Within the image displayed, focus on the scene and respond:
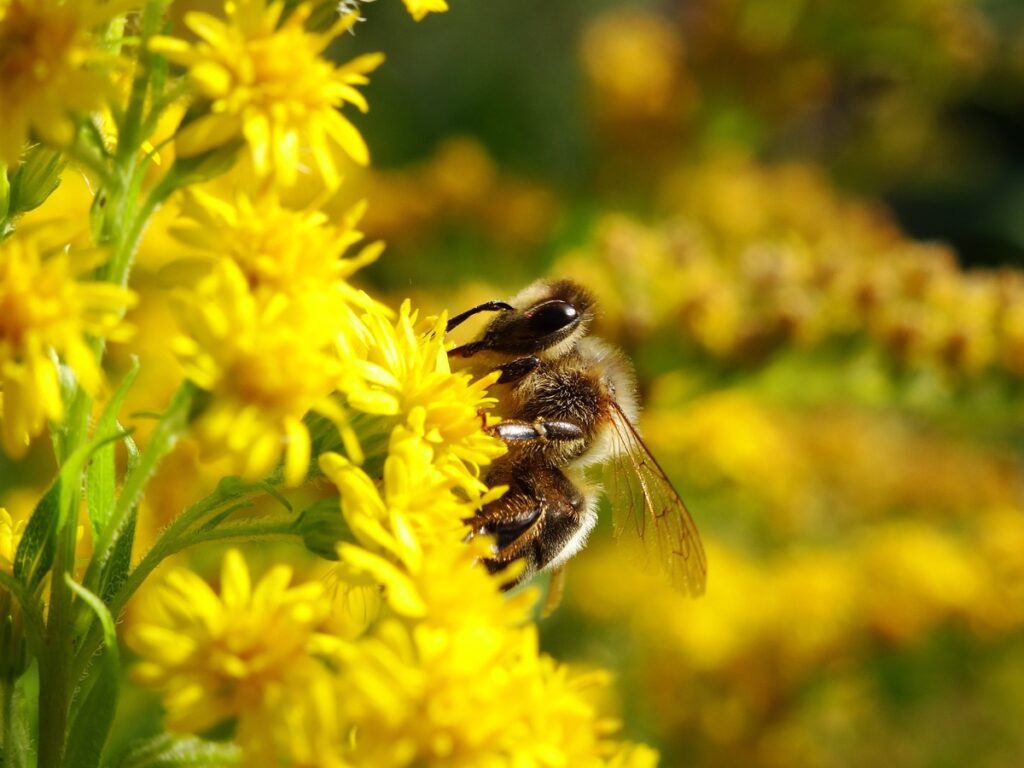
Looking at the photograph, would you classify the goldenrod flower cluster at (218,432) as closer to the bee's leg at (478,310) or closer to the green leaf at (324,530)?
the green leaf at (324,530)

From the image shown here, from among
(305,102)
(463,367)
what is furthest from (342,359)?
(463,367)

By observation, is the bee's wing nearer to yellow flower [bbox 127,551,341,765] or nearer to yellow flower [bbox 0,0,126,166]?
yellow flower [bbox 127,551,341,765]

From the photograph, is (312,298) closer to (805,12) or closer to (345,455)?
(345,455)

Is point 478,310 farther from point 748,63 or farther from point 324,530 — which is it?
point 748,63

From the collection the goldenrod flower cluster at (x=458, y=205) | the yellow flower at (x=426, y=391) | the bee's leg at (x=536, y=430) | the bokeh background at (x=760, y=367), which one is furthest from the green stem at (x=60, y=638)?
the goldenrod flower cluster at (x=458, y=205)

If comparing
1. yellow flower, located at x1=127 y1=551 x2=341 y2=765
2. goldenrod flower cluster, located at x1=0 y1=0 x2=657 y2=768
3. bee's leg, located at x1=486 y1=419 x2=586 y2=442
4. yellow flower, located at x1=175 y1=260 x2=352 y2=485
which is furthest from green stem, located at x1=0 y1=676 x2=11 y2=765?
bee's leg, located at x1=486 y1=419 x2=586 y2=442

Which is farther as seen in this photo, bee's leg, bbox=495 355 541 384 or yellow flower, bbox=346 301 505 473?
bee's leg, bbox=495 355 541 384

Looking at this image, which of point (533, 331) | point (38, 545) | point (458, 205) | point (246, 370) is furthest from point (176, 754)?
point (458, 205)
